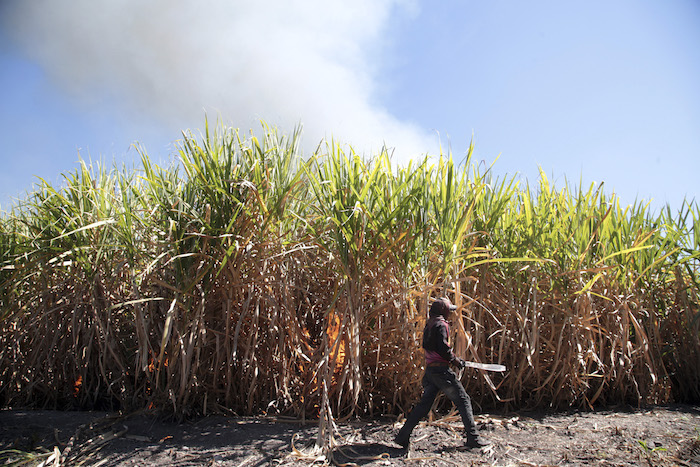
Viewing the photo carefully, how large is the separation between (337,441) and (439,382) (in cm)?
73

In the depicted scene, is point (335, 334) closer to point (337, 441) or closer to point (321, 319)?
point (321, 319)

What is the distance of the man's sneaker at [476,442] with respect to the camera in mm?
2686

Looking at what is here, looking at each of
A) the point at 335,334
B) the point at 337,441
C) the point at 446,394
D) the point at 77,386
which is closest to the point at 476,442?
the point at 446,394

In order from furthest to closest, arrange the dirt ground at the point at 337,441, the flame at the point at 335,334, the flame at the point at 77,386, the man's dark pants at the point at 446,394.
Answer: the flame at the point at 77,386, the flame at the point at 335,334, the man's dark pants at the point at 446,394, the dirt ground at the point at 337,441

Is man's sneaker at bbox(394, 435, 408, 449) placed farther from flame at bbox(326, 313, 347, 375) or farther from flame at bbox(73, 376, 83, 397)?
flame at bbox(73, 376, 83, 397)

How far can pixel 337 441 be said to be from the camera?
108 inches

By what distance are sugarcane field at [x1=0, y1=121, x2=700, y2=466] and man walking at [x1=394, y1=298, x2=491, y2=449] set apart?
4 centimetres

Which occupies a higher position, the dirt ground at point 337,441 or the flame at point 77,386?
the flame at point 77,386

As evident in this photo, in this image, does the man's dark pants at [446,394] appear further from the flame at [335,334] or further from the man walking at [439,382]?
the flame at [335,334]

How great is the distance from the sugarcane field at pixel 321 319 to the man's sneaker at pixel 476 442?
0.05m

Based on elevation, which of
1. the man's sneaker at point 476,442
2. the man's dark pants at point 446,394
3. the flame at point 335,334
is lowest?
the man's sneaker at point 476,442

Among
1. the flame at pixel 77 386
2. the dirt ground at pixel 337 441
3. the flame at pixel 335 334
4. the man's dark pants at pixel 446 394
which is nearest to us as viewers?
the dirt ground at pixel 337 441

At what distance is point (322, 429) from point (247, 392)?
2.97 feet

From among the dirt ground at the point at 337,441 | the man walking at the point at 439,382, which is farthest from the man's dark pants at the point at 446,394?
the dirt ground at the point at 337,441
